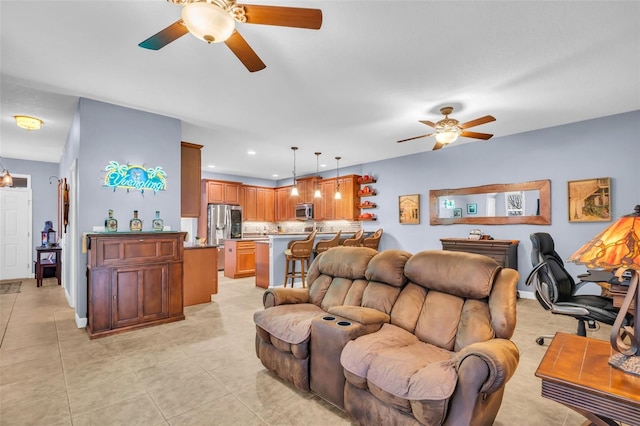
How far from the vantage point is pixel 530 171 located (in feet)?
17.0

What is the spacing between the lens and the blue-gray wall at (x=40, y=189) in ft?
23.2

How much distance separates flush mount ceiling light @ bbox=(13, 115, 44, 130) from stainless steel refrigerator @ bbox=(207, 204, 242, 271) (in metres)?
4.08

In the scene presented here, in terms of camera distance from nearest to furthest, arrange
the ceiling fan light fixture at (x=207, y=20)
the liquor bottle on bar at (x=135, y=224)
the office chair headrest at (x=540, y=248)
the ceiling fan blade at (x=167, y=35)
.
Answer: the ceiling fan light fixture at (x=207, y=20)
the ceiling fan blade at (x=167, y=35)
the office chair headrest at (x=540, y=248)
the liquor bottle on bar at (x=135, y=224)

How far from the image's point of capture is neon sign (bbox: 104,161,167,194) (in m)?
3.87

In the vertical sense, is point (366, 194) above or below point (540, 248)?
above

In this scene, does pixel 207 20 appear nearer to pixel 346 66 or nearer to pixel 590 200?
pixel 346 66

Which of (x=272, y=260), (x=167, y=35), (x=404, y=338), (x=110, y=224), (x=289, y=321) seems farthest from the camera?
(x=272, y=260)

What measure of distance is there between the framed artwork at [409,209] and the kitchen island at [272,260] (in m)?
2.40

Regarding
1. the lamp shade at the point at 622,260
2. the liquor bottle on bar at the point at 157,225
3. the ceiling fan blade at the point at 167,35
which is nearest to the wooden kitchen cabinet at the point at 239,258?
the liquor bottle on bar at the point at 157,225

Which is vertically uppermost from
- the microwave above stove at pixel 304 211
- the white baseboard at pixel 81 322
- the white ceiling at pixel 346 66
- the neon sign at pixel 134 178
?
the white ceiling at pixel 346 66

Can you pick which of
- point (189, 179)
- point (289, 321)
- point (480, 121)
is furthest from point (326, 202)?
point (289, 321)

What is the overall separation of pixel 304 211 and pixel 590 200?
6.38m

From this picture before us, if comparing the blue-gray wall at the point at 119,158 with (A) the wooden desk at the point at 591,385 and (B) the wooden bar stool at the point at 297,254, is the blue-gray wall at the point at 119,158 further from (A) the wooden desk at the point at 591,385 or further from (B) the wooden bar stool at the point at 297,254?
(A) the wooden desk at the point at 591,385

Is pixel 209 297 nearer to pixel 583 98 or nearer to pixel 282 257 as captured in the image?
pixel 282 257
